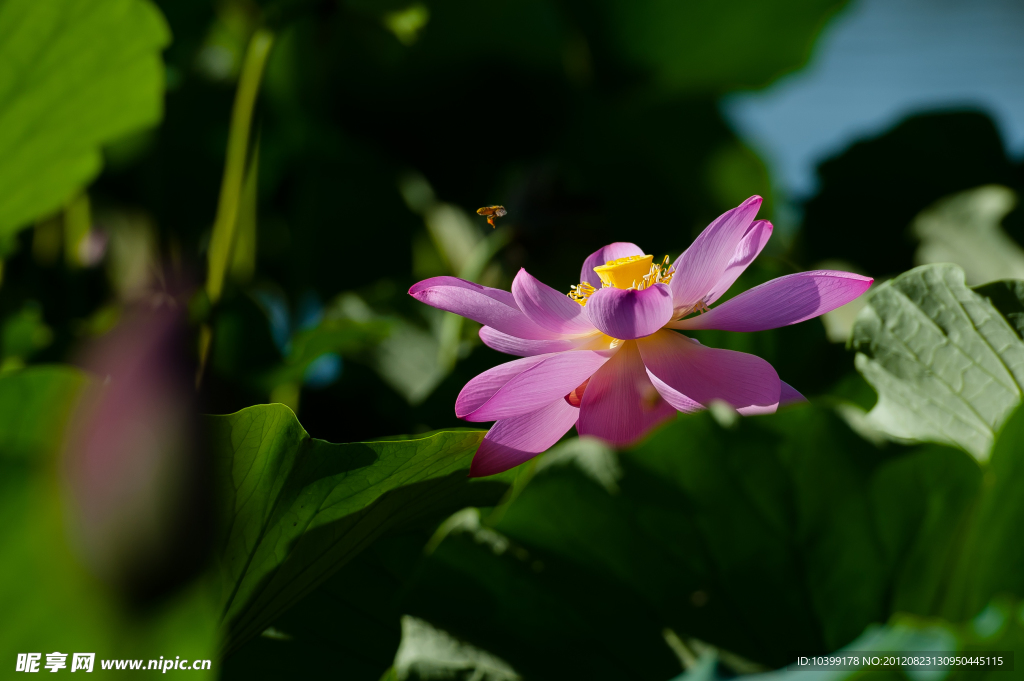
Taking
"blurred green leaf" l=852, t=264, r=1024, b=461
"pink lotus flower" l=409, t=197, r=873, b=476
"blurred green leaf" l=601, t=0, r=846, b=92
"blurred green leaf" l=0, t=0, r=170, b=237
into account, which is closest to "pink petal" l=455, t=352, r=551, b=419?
"pink lotus flower" l=409, t=197, r=873, b=476

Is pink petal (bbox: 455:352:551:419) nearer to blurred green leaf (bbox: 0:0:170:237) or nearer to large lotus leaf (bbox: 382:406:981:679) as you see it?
large lotus leaf (bbox: 382:406:981:679)

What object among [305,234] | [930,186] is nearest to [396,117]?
[305,234]

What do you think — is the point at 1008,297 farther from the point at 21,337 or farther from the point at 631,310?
the point at 21,337

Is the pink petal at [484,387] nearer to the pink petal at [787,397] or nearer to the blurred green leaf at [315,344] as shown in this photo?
the pink petal at [787,397]

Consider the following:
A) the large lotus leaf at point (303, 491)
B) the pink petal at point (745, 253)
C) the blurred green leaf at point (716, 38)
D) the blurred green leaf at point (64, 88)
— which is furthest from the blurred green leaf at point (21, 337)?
the blurred green leaf at point (716, 38)

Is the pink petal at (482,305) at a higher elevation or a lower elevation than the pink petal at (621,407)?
higher

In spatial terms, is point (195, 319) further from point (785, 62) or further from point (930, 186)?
point (785, 62)

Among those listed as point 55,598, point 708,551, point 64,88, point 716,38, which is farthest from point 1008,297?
point 716,38
